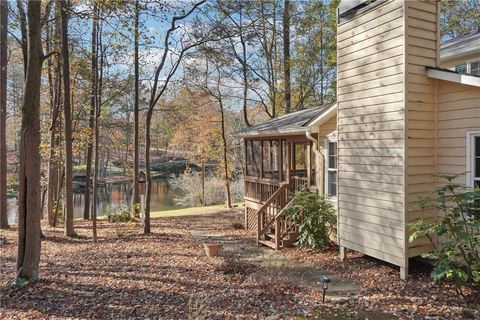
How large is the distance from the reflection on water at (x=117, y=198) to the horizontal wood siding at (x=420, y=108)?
1942 cm

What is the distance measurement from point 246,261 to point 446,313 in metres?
4.17

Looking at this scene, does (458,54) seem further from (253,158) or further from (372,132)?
(253,158)

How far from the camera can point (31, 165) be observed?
577 centimetres

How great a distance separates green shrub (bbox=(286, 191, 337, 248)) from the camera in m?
8.47

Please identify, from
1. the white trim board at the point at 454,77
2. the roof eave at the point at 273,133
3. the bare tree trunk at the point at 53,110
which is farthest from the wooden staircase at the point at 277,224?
the bare tree trunk at the point at 53,110

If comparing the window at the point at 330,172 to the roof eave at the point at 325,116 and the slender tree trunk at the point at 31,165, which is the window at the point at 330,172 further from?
the slender tree trunk at the point at 31,165

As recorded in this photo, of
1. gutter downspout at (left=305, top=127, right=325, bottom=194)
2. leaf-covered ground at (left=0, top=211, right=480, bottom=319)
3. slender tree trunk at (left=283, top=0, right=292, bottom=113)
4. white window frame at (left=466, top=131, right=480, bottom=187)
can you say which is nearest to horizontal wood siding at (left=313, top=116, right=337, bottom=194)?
gutter downspout at (left=305, top=127, right=325, bottom=194)

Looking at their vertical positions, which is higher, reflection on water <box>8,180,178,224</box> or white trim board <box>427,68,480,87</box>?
white trim board <box>427,68,480,87</box>

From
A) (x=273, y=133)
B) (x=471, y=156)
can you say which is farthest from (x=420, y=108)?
(x=273, y=133)

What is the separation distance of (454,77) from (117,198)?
30.0 meters

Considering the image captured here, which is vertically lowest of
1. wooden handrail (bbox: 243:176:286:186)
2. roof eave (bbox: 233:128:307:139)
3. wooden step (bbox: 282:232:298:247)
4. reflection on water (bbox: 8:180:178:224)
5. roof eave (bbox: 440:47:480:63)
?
reflection on water (bbox: 8:180:178:224)

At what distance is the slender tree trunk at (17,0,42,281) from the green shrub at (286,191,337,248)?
5741 mm

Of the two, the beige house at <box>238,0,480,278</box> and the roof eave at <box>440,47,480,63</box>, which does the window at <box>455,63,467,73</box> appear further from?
the roof eave at <box>440,47,480,63</box>

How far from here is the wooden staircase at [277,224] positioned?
907cm
